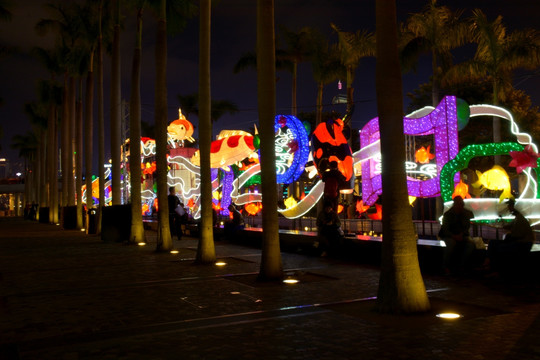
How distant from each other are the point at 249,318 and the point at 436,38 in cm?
2115

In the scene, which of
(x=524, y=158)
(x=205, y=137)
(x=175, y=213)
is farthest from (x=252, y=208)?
(x=524, y=158)

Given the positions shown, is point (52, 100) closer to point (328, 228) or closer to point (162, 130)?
point (162, 130)

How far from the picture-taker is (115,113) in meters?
25.7

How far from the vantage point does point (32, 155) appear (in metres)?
89.1

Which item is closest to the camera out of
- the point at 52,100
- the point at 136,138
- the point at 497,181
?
the point at 497,181

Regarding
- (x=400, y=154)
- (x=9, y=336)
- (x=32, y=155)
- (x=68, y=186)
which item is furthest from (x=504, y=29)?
(x=32, y=155)

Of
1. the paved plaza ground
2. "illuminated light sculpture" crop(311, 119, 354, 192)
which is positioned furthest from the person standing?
the paved plaza ground

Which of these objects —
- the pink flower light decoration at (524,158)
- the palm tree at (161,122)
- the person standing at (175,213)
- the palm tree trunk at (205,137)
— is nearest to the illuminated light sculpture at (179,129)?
the person standing at (175,213)

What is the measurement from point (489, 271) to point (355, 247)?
411 centimetres

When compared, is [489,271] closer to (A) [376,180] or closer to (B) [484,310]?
(B) [484,310]

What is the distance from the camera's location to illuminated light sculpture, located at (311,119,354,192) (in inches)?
749

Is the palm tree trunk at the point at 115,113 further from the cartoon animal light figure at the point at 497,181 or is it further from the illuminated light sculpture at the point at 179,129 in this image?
the cartoon animal light figure at the point at 497,181

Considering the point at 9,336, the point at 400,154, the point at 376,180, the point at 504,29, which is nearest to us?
the point at 9,336

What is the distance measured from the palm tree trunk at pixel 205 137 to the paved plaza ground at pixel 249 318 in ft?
4.89
